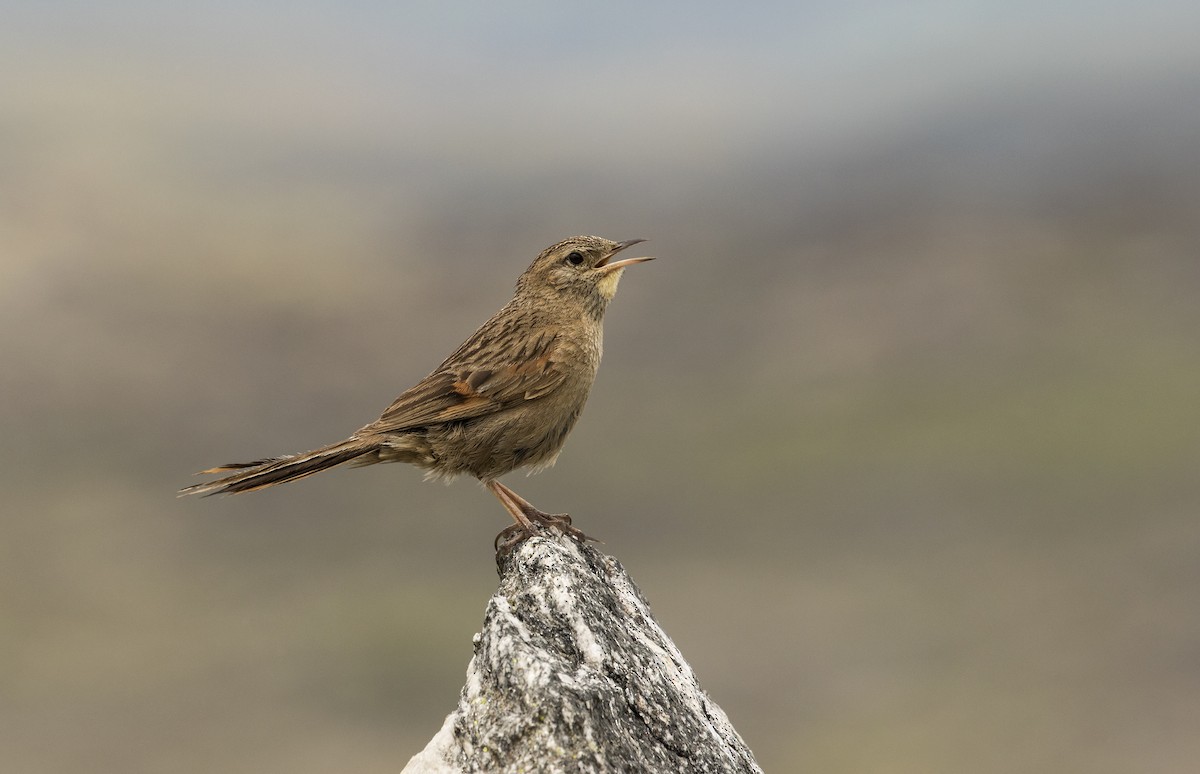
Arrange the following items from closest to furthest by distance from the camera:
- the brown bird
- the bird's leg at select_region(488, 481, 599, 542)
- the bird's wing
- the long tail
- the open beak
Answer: the long tail
the bird's leg at select_region(488, 481, 599, 542)
the brown bird
the bird's wing
the open beak

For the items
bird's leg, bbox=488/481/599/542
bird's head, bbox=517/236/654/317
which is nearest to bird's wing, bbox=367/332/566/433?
bird's leg, bbox=488/481/599/542

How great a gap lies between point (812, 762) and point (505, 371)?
125ft

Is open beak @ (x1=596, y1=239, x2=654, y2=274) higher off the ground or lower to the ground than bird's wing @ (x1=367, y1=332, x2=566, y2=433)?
higher

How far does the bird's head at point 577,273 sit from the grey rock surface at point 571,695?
8.87 feet

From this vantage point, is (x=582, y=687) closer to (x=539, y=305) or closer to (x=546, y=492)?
(x=539, y=305)

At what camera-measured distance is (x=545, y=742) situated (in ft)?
19.3

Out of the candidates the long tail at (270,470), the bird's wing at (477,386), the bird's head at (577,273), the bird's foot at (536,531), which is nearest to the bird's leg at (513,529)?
the bird's foot at (536,531)

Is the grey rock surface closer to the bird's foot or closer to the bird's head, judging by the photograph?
the bird's foot

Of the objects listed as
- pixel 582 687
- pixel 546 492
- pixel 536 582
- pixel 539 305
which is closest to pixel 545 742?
pixel 582 687

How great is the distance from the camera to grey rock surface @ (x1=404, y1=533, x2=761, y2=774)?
5914 mm

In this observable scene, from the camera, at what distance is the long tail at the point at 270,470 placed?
7.30 metres

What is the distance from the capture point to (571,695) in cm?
598

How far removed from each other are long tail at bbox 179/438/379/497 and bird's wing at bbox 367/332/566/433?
438mm

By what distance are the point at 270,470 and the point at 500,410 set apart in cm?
156
